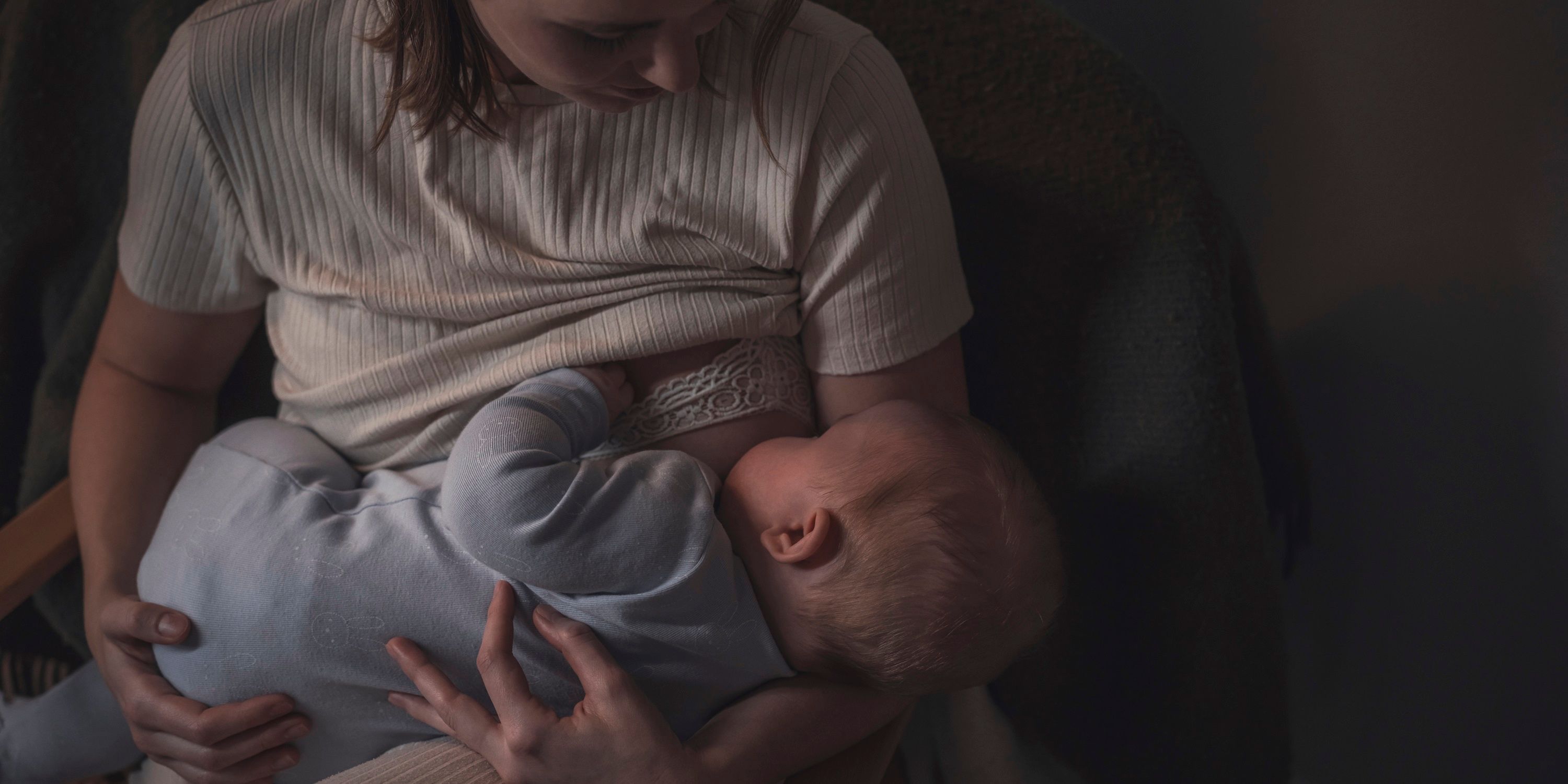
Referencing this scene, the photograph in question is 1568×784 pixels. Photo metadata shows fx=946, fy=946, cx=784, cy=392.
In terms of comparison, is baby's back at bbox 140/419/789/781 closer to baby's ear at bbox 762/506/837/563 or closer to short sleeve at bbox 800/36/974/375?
baby's ear at bbox 762/506/837/563

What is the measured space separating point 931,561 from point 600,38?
53 cm

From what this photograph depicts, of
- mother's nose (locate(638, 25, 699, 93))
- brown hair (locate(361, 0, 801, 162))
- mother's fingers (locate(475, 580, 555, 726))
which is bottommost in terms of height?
mother's fingers (locate(475, 580, 555, 726))

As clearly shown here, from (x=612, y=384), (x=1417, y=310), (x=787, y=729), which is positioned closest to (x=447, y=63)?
(x=612, y=384)

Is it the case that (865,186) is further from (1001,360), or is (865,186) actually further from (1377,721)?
(1377,721)

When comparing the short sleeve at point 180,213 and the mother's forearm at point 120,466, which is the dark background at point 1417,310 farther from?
the mother's forearm at point 120,466

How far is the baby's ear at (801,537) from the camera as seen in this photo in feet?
2.90

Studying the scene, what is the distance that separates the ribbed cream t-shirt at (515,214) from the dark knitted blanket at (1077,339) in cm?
18

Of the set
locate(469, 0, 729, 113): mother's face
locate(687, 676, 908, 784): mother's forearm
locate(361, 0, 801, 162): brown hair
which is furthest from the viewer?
locate(687, 676, 908, 784): mother's forearm

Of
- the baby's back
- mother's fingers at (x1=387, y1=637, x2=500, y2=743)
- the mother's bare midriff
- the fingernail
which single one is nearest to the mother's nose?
the mother's bare midriff

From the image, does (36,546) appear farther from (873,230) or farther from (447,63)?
(873,230)

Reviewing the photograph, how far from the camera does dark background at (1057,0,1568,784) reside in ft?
3.30

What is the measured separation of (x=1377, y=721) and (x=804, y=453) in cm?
101

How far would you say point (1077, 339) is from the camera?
115cm

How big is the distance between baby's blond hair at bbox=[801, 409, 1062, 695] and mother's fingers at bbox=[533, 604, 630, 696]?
7.7 inches
